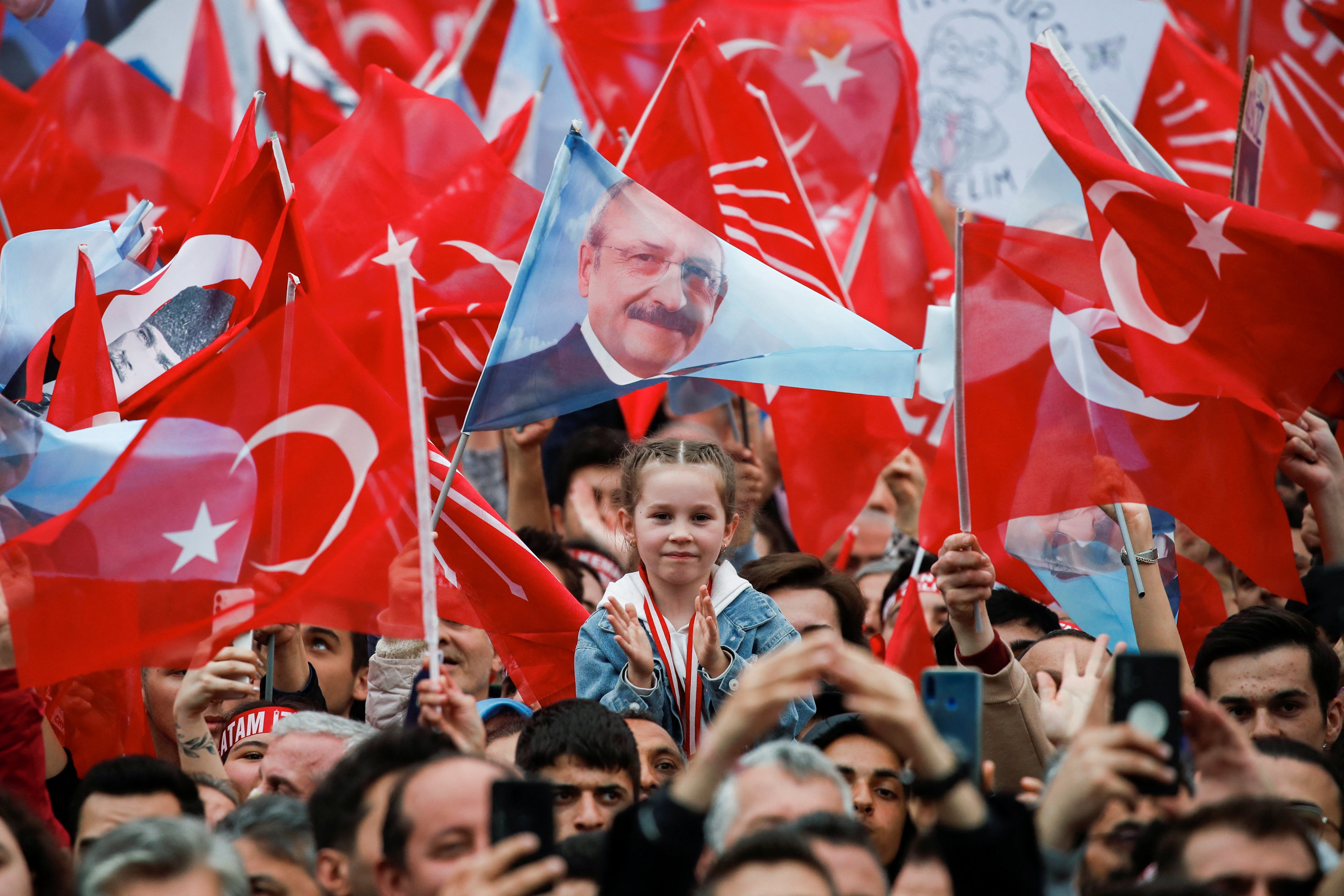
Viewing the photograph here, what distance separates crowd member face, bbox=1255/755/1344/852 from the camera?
12.2ft

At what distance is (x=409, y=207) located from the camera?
6.93m

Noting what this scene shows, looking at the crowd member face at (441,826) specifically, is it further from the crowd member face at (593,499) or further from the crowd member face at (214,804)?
the crowd member face at (593,499)

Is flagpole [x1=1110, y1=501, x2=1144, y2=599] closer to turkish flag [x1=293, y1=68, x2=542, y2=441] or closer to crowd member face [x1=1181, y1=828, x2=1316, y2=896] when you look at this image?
crowd member face [x1=1181, y1=828, x2=1316, y2=896]

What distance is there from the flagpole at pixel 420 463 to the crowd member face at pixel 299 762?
57cm

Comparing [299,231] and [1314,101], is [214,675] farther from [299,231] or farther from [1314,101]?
[1314,101]

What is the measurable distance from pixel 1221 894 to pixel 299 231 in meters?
4.12

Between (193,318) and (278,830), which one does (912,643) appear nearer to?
(278,830)

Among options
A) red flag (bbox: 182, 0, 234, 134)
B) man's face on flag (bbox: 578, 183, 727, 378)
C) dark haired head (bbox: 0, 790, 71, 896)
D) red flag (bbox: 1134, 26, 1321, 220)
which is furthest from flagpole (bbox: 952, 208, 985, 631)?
red flag (bbox: 182, 0, 234, 134)

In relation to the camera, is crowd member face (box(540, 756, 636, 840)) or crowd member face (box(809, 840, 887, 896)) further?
crowd member face (box(540, 756, 636, 840))

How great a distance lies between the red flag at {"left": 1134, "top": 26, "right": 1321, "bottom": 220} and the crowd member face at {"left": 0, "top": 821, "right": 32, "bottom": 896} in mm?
6592

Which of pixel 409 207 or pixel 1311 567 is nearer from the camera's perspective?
pixel 1311 567

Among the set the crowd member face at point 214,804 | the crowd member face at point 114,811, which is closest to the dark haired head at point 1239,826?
the crowd member face at point 114,811

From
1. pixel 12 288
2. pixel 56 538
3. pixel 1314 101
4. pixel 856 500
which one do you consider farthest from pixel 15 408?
pixel 1314 101

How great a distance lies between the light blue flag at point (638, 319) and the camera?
4.92 meters
